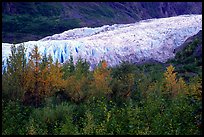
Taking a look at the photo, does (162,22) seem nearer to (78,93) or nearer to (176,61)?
(176,61)

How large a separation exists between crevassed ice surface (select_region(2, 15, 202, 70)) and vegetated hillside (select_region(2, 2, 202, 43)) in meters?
15.4

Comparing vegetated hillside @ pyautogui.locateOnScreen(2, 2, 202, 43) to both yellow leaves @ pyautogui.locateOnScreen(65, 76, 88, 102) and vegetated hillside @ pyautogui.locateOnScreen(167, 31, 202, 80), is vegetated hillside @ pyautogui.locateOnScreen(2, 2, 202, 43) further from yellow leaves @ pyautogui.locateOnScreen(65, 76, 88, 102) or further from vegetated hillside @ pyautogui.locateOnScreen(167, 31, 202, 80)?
yellow leaves @ pyautogui.locateOnScreen(65, 76, 88, 102)

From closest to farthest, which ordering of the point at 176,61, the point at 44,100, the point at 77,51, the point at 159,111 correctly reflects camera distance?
the point at 159,111 → the point at 44,100 → the point at 176,61 → the point at 77,51

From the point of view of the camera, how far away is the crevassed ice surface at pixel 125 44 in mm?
23183

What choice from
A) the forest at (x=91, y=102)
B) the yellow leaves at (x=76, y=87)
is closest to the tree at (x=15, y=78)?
the forest at (x=91, y=102)

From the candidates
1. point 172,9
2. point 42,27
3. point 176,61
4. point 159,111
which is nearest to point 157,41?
point 176,61

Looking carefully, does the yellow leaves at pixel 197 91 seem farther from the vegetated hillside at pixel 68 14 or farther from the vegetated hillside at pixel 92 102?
the vegetated hillside at pixel 68 14

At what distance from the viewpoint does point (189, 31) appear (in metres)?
28.6

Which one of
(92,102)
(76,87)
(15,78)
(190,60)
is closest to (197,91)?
(92,102)

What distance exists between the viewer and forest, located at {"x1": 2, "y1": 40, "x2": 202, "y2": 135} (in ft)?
26.9

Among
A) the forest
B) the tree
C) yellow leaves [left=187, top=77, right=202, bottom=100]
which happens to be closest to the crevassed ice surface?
the forest

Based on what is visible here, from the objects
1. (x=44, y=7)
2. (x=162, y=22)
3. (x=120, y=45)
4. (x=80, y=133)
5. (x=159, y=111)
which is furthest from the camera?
(x=44, y=7)

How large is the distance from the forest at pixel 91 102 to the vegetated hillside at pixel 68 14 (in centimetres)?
2949

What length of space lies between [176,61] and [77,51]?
18.2 ft
